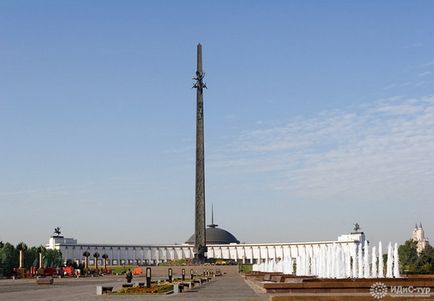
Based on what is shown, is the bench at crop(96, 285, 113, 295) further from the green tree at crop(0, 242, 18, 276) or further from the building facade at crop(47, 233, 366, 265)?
the building facade at crop(47, 233, 366, 265)

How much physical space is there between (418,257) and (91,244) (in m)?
101

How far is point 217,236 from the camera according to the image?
15262 centimetres

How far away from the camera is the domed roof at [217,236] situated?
493 feet

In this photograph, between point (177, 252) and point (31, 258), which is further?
point (177, 252)

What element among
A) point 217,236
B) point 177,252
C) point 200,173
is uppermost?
point 200,173

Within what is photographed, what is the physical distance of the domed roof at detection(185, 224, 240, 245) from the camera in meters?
150

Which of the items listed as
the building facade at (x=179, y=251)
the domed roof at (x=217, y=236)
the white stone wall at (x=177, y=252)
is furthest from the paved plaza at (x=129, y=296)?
the white stone wall at (x=177, y=252)

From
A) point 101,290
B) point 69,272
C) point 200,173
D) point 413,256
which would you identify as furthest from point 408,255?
point 101,290

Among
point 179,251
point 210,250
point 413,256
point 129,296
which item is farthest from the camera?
point 179,251

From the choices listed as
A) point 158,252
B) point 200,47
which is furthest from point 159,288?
point 158,252

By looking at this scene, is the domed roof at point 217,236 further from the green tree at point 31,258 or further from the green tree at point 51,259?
the green tree at point 31,258

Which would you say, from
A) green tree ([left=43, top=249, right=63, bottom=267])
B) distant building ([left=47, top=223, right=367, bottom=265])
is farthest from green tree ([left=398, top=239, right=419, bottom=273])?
distant building ([left=47, top=223, right=367, bottom=265])

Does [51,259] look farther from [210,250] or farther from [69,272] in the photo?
[210,250]

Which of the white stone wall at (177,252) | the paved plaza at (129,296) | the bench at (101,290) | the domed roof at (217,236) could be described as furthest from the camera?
the white stone wall at (177,252)
